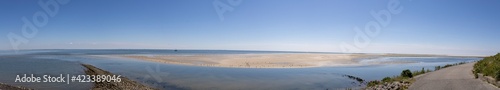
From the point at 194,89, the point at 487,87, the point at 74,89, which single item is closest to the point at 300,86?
the point at 194,89

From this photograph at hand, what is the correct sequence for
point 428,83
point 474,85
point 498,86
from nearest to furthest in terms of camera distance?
point 498,86 → point 474,85 → point 428,83

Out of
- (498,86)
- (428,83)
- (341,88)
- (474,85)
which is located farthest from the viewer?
(341,88)

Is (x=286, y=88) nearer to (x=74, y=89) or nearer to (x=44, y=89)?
(x=74, y=89)

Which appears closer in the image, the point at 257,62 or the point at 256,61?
the point at 257,62

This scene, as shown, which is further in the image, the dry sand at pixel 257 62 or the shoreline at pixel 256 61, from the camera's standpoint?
the dry sand at pixel 257 62

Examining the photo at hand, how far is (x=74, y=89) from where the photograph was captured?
19.8 m

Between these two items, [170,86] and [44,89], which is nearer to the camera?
[44,89]

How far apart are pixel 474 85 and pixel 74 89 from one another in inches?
900

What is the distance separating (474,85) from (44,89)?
24.4m

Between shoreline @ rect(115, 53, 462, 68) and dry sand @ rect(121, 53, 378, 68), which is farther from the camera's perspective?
dry sand @ rect(121, 53, 378, 68)

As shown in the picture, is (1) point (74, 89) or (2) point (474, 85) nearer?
(2) point (474, 85)

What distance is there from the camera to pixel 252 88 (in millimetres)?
23375

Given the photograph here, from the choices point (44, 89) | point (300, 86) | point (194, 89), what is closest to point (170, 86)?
point (194, 89)

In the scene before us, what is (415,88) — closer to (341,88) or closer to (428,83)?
(428,83)
